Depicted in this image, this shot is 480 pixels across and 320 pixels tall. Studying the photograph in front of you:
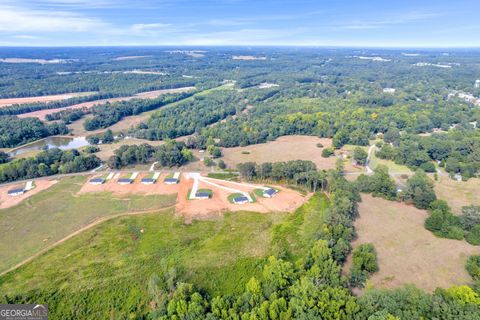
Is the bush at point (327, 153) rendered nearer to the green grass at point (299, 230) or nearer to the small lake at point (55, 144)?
the green grass at point (299, 230)

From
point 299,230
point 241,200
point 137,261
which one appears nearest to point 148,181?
point 241,200

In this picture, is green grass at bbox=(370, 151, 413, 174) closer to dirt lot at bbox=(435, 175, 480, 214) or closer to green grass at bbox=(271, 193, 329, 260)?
dirt lot at bbox=(435, 175, 480, 214)

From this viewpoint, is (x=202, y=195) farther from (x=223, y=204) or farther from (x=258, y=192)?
(x=258, y=192)

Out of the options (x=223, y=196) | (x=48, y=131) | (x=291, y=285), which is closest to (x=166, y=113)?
(x=48, y=131)

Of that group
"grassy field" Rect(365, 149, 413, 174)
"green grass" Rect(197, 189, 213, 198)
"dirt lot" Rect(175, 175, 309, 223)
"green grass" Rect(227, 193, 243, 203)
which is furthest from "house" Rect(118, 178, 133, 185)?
"grassy field" Rect(365, 149, 413, 174)

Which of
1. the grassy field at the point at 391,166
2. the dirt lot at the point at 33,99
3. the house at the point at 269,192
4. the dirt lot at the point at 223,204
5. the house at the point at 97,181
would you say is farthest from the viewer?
the dirt lot at the point at 33,99

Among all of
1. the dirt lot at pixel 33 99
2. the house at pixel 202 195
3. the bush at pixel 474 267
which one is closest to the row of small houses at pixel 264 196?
the house at pixel 202 195
